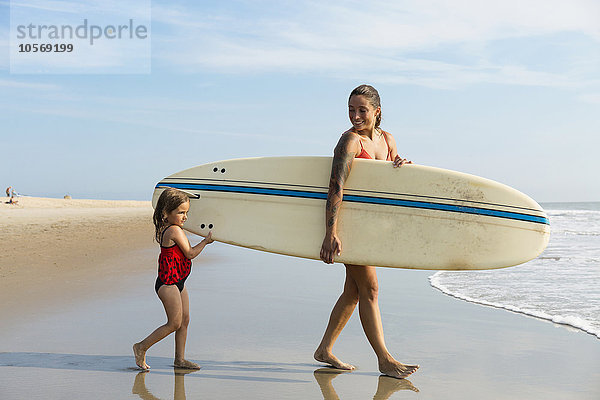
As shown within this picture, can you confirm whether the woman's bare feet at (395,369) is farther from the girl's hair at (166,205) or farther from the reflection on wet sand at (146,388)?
the girl's hair at (166,205)

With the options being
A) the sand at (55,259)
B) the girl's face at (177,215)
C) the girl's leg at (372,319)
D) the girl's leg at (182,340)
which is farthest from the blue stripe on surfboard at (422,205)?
the sand at (55,259)

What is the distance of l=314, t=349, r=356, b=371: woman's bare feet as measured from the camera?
3.34 meters

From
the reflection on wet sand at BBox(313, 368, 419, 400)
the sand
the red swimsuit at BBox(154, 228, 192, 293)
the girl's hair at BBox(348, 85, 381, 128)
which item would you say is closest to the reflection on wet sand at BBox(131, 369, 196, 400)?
the red swimsuit at BBox(154, 228, 192, 293)

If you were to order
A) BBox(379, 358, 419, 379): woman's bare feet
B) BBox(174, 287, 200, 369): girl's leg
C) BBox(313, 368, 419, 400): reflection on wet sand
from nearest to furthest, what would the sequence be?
BBox(313, 368, 419, 400): reflection on wet sand < BBox(379, 358, 419, 379): woman's bare feet < BBox(174, 287, 200, 369): girl's leg

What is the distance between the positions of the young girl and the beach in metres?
0.13

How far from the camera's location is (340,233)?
367 centimetres

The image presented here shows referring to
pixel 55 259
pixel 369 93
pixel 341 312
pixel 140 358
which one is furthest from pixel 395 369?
pixel 55 259

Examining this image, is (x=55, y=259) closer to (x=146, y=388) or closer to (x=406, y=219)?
(x=146, y=388)

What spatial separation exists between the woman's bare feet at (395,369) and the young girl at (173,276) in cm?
101

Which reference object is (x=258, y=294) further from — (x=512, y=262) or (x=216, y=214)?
(x=512, y=262)

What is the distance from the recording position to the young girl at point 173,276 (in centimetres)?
328

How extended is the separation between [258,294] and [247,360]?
201 cm

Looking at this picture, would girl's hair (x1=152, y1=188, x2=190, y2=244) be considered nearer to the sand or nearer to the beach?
the beach

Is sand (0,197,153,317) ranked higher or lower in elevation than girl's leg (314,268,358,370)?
lower
